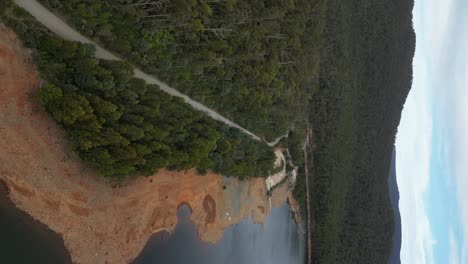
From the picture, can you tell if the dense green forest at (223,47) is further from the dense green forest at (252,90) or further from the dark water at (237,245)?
the dark water at (237,245)

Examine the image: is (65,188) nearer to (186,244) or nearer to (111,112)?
(111,112)

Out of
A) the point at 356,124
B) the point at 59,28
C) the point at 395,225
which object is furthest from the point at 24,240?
the point at 395,225

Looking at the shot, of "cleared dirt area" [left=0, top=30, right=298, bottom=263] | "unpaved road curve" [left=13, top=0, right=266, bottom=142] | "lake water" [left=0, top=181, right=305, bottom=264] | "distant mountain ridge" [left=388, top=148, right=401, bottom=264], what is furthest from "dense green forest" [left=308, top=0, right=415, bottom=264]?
"unpaved road curve" [left=13, top=0, right=266, bottom=142]

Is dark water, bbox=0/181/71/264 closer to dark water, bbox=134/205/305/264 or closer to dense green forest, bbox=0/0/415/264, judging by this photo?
dense green forest, bbox=0/0/415/264

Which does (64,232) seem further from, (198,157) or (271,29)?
(271,29)

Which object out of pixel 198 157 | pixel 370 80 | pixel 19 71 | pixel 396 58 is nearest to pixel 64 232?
pixel 19 71
